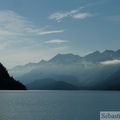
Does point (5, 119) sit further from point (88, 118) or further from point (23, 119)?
point (88, 118)

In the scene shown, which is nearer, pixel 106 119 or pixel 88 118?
pixel 106 119

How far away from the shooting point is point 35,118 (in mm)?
129000

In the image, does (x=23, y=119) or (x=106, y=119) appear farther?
(x=23, y=119)

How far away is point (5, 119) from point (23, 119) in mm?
6895

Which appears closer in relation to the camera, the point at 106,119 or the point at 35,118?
the point at 106,119

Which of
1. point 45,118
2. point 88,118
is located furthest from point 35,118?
point 88,118

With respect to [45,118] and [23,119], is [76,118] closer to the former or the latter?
[45,118]

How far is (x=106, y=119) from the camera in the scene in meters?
72.4

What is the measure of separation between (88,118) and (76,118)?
4.78 meters

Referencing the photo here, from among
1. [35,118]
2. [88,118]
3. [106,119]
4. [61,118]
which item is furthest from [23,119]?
[106,119]

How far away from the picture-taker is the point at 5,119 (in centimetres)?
12525

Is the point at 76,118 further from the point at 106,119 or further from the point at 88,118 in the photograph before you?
the point at 106,119

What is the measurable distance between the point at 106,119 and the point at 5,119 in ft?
204

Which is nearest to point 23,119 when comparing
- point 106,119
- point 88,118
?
point 88,118
